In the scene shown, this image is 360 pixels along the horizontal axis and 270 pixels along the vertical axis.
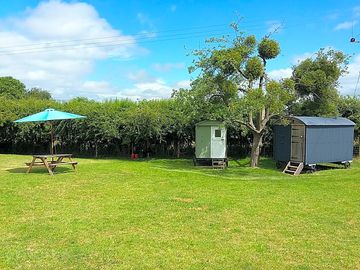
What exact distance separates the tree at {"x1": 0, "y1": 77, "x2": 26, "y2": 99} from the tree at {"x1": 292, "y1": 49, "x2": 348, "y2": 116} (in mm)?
44129

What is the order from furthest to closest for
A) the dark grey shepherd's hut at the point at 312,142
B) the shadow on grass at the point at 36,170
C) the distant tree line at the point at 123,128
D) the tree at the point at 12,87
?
the tree at the point at 12,87 → the distant tree line at the point at 123,128 → the dark grey shepherd's hut at the point at 312,142 → the shadow on grass at the point at 36,170

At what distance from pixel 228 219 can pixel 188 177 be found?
19.3 feet

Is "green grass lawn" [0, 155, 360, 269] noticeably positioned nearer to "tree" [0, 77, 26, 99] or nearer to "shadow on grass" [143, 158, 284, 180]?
"shadow on grass" [143, 158, 284, 180]

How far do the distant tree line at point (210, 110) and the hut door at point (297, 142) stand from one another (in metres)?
1.06

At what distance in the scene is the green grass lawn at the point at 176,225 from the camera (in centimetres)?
474

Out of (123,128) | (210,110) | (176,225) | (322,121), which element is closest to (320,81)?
(322,121)

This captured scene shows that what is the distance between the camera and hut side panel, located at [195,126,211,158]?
56.7 feet

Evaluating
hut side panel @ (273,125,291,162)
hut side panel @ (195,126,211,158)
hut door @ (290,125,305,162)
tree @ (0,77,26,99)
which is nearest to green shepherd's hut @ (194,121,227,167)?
hut side panel @ (195,126,211,158)

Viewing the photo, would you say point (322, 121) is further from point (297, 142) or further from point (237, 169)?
point (237, 169)

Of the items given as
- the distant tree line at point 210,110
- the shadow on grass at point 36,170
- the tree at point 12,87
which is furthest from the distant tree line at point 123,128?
the tree at point 12,87

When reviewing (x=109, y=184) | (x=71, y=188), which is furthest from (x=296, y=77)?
(x=71, y=188)

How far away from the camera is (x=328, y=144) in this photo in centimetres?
1658

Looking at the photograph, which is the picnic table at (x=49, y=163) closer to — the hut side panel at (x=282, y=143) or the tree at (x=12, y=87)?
the hut side panel at (x=282, y=143)

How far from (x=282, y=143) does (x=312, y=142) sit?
1422 mm
